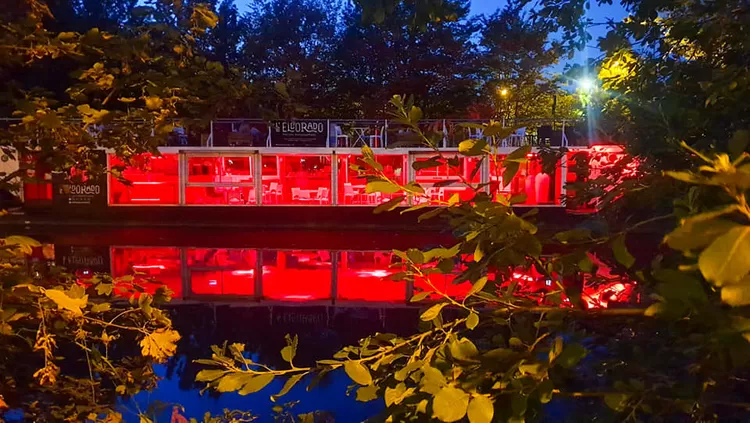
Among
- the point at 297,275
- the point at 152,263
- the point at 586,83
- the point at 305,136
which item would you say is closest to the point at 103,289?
the point at 586,83

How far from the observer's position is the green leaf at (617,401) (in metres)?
1.18

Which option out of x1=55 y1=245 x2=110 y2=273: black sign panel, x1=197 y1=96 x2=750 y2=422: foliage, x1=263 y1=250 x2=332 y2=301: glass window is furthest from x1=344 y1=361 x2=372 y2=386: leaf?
x1=55 y1=245 x2=110 y2=273: black sign panel

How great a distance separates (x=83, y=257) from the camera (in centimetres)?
1089

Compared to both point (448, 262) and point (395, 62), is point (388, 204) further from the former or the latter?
point (395, 62)

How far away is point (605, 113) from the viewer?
14.4 feet

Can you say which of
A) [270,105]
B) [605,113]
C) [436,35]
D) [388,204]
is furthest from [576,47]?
[436,35]

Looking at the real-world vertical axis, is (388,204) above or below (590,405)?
above

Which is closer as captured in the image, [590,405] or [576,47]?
[590,405]

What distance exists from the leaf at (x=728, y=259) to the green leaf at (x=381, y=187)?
29.5 inches

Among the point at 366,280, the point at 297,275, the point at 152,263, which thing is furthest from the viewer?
the point at 152,263

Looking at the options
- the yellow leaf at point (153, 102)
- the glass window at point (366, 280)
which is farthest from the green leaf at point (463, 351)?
the glass window at point (366, 280)

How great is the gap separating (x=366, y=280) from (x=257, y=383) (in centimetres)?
797

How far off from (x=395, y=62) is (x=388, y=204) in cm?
2323

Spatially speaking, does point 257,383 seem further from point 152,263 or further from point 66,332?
point 152,263
